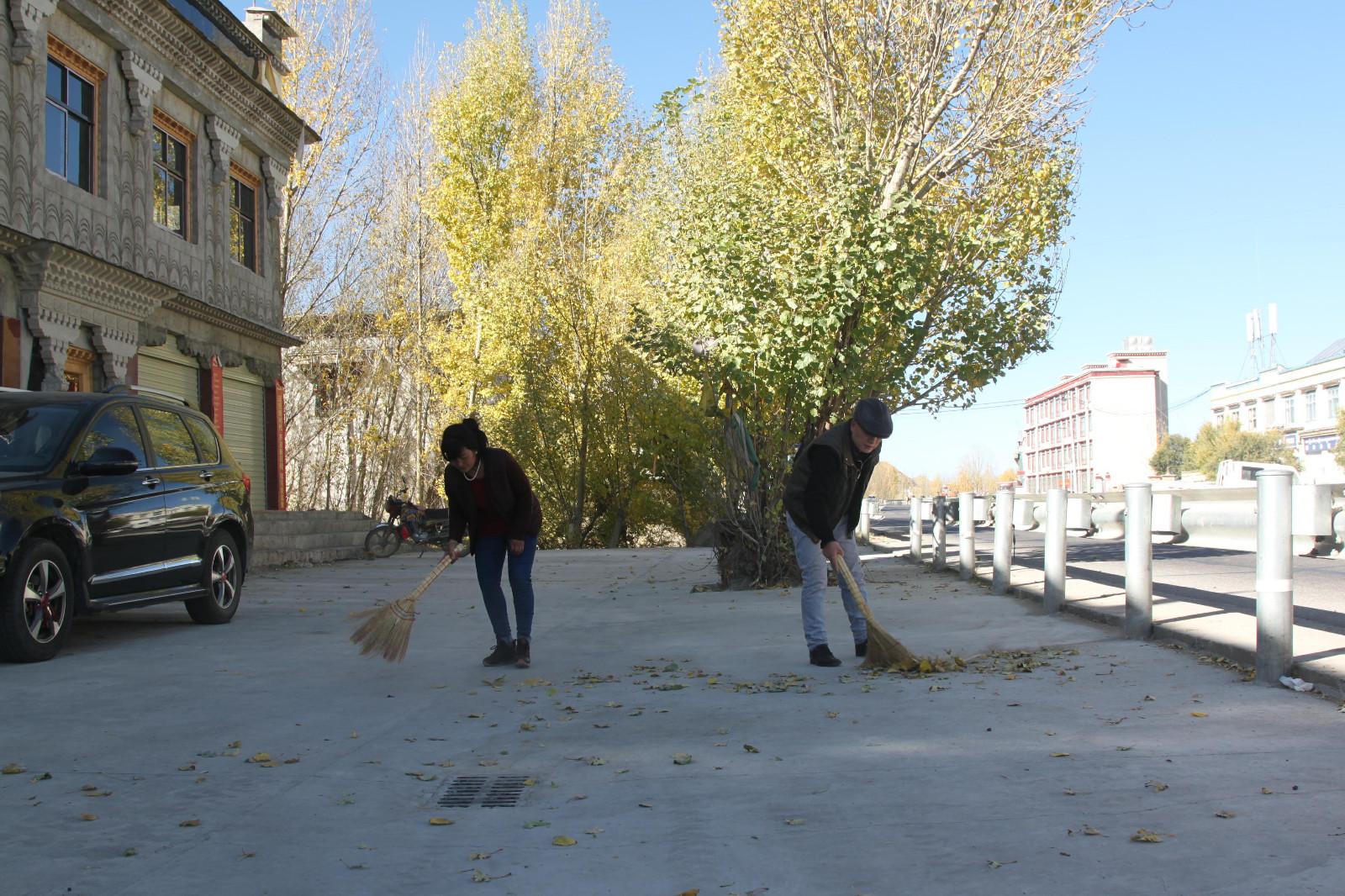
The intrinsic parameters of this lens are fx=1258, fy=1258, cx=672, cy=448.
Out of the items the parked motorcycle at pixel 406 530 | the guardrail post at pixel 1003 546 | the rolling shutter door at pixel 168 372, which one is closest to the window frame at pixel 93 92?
the rolling shutter door at pixel 168 372

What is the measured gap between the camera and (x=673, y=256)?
16203 mm

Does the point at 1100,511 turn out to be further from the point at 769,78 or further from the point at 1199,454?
the point at 1199,454

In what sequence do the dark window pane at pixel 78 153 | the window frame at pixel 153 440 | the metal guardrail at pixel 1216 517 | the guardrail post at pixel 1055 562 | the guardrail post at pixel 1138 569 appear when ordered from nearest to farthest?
the guardrail post at pixel 1138 569 → the window frame at pixel 153 440 → the guardrail post at pixel 1055 562 → the dark window pane at pixel 78 153 → the metal guardrail at pixel 1216 517

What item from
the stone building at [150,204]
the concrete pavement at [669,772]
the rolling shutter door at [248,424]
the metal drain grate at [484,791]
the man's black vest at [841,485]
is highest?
the stone building at [150,204]

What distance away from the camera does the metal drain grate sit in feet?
15.1

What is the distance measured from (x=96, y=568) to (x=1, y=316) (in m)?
7.40

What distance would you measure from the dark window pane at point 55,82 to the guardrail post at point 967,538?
40.2 feet

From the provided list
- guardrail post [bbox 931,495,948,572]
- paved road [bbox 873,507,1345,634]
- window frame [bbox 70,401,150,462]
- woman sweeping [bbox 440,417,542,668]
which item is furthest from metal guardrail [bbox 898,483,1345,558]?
window frame [bbox 70,401,150,462]

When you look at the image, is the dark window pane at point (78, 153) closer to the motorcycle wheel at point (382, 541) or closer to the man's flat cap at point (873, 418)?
the motorcycle wheel at point (382, 541)

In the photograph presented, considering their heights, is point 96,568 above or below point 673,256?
below

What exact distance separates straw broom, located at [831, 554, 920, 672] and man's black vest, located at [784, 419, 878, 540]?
0.99 ft

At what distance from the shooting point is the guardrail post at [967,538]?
48.6 ft

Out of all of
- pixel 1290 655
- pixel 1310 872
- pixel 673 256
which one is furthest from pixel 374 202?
pixel 1310 872

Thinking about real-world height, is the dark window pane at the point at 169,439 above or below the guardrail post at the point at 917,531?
above
